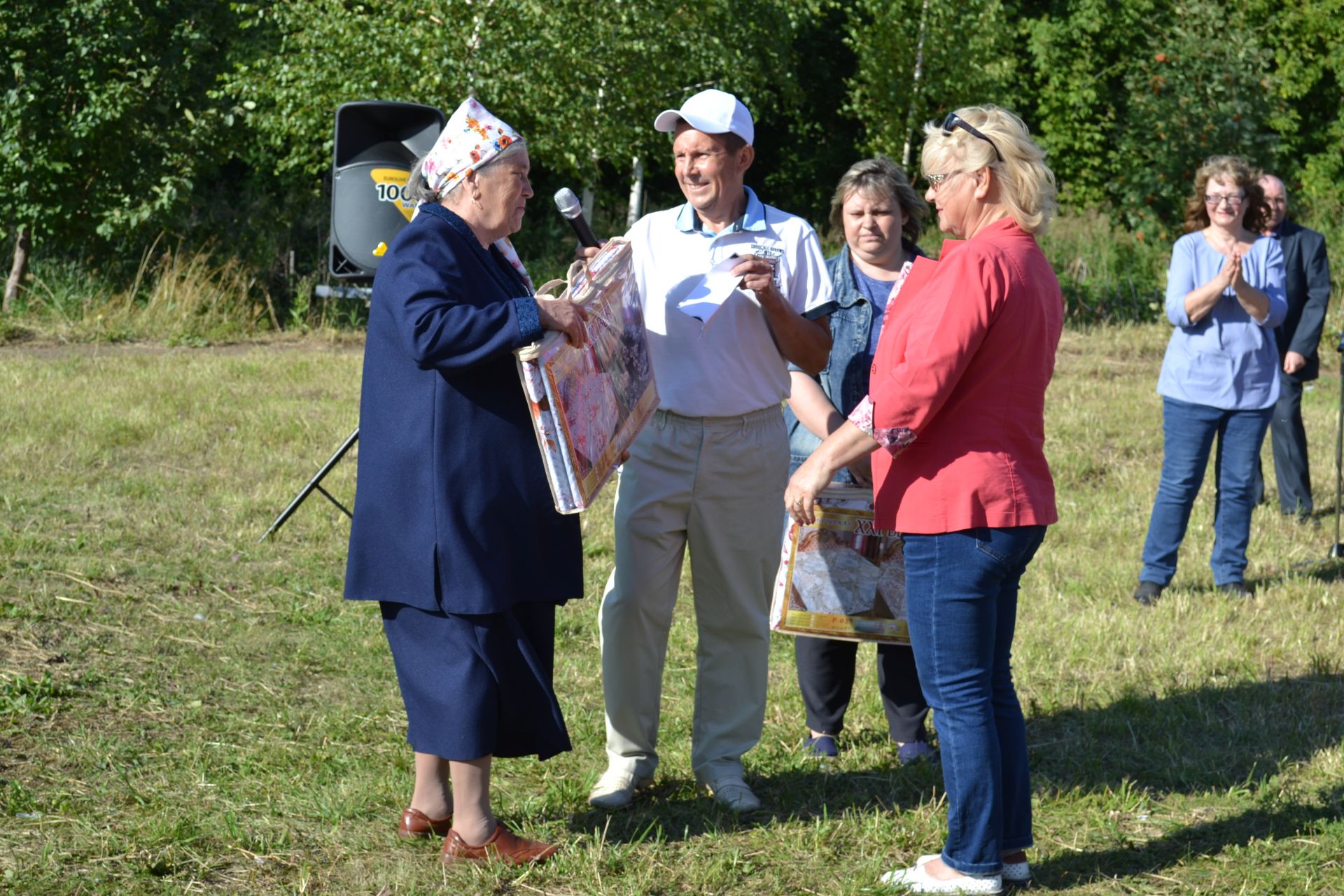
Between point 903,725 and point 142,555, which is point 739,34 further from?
point 903,725

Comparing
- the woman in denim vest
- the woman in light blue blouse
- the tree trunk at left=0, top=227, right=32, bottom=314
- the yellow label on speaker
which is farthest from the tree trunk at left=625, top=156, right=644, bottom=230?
the woman in denim vest

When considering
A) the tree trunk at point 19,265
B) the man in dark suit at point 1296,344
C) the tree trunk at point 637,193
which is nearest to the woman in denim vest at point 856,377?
the man in dark suit at point 1296,344

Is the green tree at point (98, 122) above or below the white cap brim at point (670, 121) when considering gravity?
above

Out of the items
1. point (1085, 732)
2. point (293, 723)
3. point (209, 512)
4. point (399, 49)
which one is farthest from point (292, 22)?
point (1085, 732)

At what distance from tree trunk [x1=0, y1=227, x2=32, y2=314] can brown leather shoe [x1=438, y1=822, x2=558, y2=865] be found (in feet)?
37.8

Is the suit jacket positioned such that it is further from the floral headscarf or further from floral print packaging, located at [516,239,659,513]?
the floral headscarf

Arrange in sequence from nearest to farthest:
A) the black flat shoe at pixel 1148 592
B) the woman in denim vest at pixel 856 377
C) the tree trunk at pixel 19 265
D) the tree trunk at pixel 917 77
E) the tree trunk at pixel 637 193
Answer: the woman in denim vest at pixel 856 377 < the black flat shoe at pixel 1148 592 < the tree trunk at pixel 19 265 < the tree trunk at pixel 637 193 < the tree trunk at pixel 917 77

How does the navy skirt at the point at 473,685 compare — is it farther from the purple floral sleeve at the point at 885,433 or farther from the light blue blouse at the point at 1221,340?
the light blue blouse at the point at 1221,340

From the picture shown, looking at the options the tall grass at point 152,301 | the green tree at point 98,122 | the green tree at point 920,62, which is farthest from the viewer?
the green tree at point 920,62

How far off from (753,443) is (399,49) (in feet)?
35.7

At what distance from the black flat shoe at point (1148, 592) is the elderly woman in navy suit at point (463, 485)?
386 centimetres

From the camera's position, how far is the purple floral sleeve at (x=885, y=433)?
11.0 ft

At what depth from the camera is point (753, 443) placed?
4.16 meters

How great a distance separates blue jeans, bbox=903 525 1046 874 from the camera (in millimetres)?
3361
